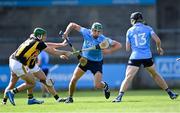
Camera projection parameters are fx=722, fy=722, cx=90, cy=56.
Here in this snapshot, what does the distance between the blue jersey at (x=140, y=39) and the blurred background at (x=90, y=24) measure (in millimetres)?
10157

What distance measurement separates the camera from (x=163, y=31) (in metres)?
32.2

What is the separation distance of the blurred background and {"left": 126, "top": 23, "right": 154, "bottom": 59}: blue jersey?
1016 cm

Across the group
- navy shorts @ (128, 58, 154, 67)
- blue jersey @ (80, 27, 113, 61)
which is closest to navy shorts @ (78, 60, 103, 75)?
blue jersey @ (80, 27, 113, 61)

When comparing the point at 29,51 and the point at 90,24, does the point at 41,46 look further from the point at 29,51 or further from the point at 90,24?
the point at 90,24

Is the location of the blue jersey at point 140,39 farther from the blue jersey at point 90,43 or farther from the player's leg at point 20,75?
the player's leg at point 20,75

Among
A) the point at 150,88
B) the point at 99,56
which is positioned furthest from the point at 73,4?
the point at 99,56

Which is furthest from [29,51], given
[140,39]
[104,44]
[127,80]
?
[140,39]

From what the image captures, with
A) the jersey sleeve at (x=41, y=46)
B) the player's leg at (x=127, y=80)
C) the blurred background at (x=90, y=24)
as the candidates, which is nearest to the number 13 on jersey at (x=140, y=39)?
the player's leg at (x=127, y=80)

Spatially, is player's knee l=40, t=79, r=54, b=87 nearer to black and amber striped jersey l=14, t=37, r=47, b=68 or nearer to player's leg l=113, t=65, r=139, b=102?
black and amber striped jersey l=14, t=37, r=47, b=68

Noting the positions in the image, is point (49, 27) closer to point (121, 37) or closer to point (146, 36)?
point (121, 37)

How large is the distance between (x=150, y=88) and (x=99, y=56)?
1075cm

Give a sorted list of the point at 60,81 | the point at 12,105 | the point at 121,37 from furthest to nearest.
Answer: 1. the point at 121,37
2. the point at 60,81
3. the point at 12,105

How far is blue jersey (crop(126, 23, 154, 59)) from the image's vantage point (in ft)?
62.7

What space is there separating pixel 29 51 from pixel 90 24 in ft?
52.2
